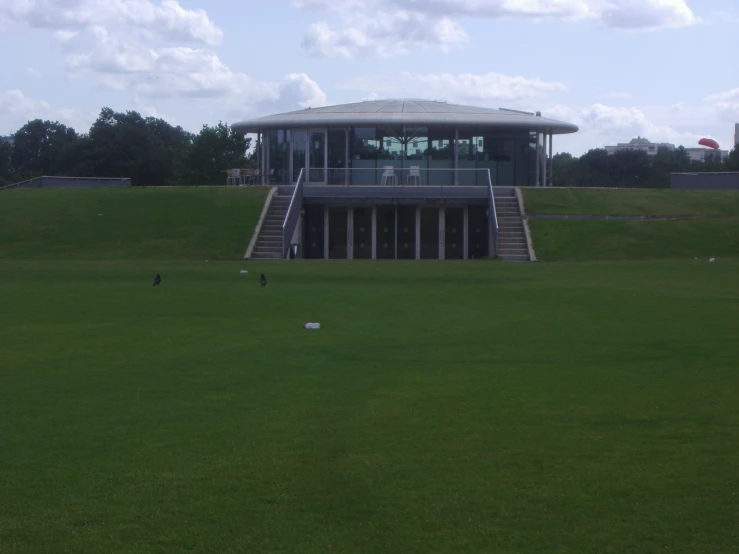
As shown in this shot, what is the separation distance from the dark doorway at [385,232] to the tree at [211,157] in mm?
38054

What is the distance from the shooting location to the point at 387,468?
296 inches

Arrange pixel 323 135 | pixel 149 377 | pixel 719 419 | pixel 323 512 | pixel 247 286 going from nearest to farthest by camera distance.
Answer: pixel 323 512, pixel 719 419, pixel 149 377, pixel 247 286, pixel 323 135

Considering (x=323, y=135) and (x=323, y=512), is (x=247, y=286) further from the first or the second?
(x=323, y=135)

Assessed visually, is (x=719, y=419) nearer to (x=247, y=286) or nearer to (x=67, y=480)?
(x=67, y=480)

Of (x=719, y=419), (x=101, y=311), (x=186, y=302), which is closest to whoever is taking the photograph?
(x=719, y=419)

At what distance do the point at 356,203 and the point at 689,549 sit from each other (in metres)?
36.0

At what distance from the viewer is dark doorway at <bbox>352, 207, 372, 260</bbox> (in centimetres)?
4222

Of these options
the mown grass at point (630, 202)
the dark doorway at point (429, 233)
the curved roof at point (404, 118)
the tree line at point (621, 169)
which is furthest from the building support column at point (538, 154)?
the tree line at point (621, 169)

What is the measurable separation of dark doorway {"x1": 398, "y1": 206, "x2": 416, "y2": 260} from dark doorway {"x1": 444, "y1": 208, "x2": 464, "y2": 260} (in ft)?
4.60

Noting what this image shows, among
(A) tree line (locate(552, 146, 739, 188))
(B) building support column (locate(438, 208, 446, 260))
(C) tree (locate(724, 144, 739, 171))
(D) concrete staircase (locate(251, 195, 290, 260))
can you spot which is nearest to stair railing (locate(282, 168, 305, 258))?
(D) concrete staircase (locate(251, 195, 290, 260))

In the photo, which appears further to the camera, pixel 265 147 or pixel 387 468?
pixel 265 147

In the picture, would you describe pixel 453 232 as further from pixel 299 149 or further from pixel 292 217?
pixel 299 149

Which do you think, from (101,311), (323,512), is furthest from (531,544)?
(101,311)

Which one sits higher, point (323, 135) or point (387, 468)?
point (323, 135)
